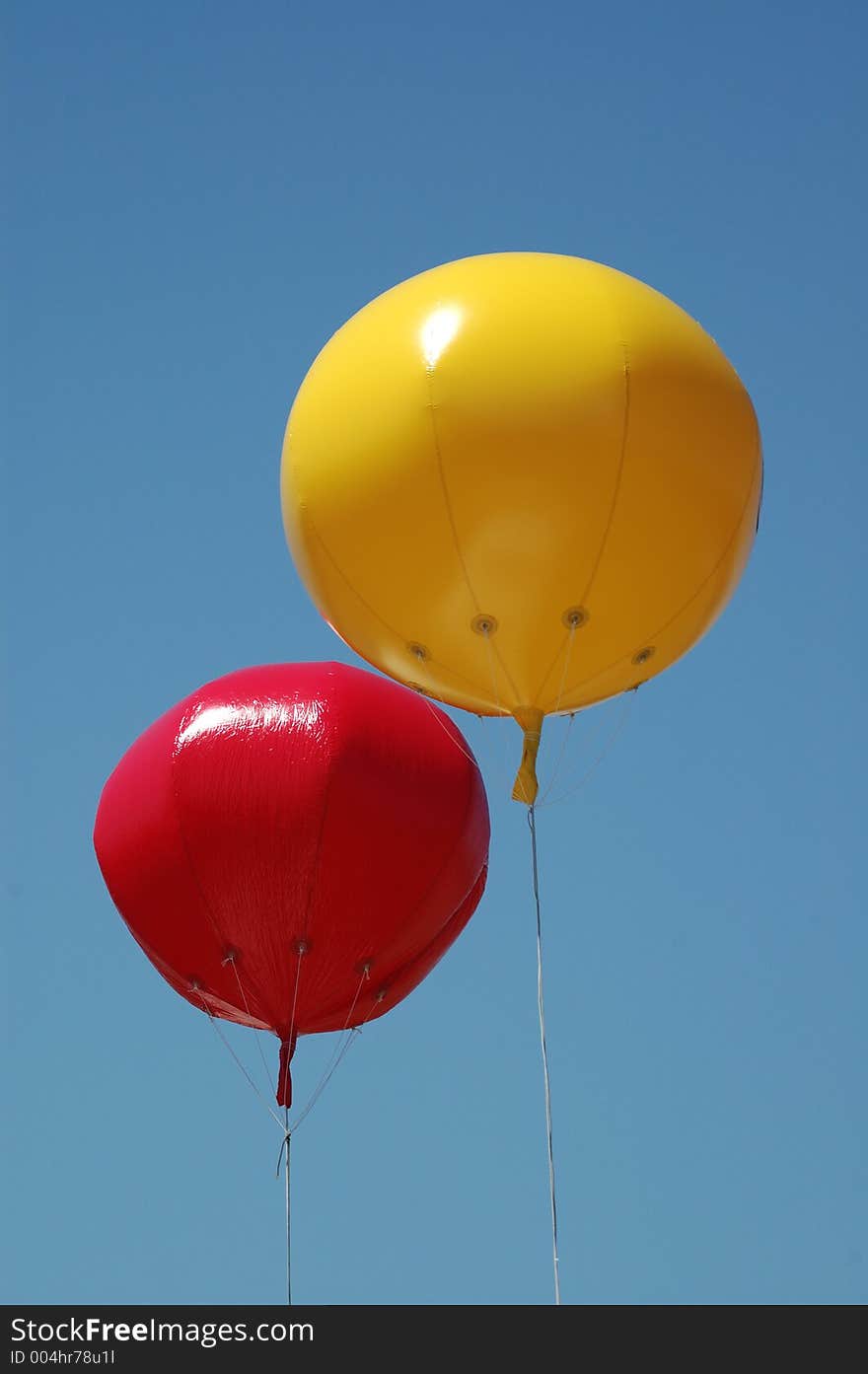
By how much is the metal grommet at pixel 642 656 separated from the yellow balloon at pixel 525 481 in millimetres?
16

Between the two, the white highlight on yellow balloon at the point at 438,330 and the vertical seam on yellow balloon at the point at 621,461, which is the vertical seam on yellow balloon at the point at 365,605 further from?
the white highlight on yellow balloon at the point at 438,330

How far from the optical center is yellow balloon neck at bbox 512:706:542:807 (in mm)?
14109

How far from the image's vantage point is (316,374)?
14336 mm

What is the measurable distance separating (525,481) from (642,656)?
1.47 metres

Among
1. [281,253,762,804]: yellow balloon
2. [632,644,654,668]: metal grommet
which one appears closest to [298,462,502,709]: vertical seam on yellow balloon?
[281,253,762,804]: yellow balloon

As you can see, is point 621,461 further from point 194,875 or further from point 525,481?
point 194,875

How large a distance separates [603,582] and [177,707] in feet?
16.0

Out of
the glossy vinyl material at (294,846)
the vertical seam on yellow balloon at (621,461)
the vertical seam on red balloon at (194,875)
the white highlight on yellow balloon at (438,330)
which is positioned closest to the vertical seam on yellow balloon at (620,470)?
the vertical seam on yellow balloon at (621,461)

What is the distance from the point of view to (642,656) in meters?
14.1

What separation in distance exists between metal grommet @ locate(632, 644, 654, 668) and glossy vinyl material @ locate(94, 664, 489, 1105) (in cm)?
309

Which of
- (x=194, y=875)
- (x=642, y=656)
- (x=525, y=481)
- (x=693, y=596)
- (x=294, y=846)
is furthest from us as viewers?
(x=194, y=875)

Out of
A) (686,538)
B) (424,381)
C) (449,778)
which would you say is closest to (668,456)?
(686,538)

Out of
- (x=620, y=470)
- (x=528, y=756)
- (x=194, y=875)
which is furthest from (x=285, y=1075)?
(x=620, y=470)

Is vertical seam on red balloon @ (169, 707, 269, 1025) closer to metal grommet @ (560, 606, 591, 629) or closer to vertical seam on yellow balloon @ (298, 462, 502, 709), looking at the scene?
vertical seam on yellow balloon @ (298, 462, 502, 709)
